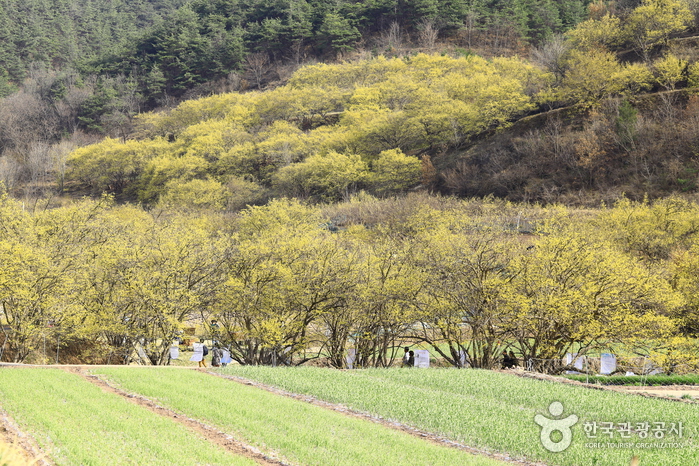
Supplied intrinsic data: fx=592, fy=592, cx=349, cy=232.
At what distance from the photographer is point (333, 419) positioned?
14.7 metres

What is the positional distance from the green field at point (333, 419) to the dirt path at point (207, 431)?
0.67 feet

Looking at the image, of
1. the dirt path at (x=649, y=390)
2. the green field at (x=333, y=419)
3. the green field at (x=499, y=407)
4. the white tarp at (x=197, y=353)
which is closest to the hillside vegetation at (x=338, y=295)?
the dirt path at (x=649, y=390)

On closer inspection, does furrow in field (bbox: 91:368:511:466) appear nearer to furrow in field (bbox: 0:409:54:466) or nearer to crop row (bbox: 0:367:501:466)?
crop row (bbox: 0:367:501:466)

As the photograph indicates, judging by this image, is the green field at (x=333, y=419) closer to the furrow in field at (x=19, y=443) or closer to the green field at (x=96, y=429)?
the green field at (x=96, y=429)

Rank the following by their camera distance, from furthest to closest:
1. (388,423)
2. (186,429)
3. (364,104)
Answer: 1. (364,104)
2. (388,423)
3. (186,429)

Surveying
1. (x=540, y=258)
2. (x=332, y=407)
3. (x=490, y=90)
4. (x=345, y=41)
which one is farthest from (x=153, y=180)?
(x=332, y=407)

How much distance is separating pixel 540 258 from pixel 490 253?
275 cm

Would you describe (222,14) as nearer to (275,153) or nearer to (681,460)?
(275,153)

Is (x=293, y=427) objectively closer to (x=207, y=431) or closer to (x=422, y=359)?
(x=207, y=431)

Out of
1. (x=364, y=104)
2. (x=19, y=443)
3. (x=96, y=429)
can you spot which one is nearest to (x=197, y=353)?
(x=96, y=429)

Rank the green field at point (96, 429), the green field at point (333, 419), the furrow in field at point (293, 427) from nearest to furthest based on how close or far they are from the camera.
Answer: the green field at point (96, 429) → the green field at point (333, 419) → the furrow in field at point (293, 427)

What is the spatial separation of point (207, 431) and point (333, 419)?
10.2 feet

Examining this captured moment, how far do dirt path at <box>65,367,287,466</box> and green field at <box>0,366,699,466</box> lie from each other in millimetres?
203

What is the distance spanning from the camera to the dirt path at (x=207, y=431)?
38.4 feet
